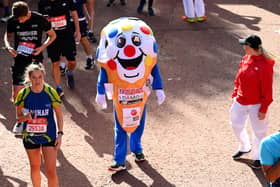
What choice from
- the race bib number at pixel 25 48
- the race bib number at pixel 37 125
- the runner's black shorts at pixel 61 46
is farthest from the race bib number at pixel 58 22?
the race bib number at pixel 37 125

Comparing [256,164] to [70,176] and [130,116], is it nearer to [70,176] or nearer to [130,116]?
[130,116]

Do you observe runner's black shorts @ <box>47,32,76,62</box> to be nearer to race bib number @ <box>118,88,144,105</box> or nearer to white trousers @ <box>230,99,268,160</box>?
race bib number @ <box>118,88,144,105</box>

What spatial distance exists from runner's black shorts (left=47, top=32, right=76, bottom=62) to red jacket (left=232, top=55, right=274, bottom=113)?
10.5 ft

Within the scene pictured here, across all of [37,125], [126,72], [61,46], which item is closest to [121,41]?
[126,72]

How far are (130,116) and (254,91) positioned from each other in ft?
4.83

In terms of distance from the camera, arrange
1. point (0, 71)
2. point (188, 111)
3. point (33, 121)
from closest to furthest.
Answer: point (33, 121)
point (188, 111)
point (0, 71)

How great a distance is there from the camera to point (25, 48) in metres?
7.37

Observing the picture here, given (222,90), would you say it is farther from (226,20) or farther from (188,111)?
(226,20)

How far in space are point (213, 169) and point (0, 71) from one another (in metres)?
4.82

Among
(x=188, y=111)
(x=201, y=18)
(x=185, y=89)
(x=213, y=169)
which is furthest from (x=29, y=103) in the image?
(x=201, y=18)

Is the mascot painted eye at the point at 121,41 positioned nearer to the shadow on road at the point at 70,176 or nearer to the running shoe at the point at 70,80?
the shadow on road at the point at 70,176

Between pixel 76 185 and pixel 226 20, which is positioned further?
pixel 226 20

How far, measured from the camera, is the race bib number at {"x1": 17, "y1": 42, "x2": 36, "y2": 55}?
7.37 m

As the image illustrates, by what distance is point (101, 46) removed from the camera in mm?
6477
